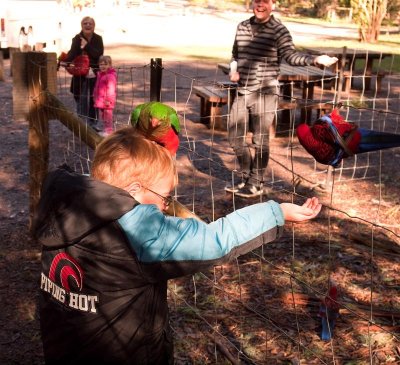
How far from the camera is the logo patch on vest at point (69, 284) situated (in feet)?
6.45

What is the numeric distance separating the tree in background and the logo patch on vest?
2101cm

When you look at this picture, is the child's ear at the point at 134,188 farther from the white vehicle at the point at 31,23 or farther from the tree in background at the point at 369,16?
the tree in background at the point at 369,16

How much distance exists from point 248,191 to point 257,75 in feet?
3.48

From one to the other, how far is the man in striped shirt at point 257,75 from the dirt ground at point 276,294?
519mm

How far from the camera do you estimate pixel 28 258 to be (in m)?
5.09

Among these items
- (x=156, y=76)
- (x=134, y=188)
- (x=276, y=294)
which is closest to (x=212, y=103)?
(x=156, y=76)

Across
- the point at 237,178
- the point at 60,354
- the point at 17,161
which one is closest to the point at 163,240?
the point at 60,354

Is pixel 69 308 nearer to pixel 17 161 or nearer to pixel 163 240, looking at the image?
pixel 163 240

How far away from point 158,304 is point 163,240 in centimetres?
28

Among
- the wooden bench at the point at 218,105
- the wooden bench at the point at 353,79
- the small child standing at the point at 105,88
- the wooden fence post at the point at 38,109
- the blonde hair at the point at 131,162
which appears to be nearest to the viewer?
the blonde hair at the point at 131,162

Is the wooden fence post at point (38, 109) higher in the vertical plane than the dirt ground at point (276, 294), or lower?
higher

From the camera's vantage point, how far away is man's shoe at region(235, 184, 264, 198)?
642 cm

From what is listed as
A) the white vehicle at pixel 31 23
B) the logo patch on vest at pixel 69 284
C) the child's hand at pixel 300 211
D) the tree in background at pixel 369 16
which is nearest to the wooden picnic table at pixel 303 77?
the white vehicle at pixel 31 23

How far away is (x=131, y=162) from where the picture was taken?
6.37 feet
